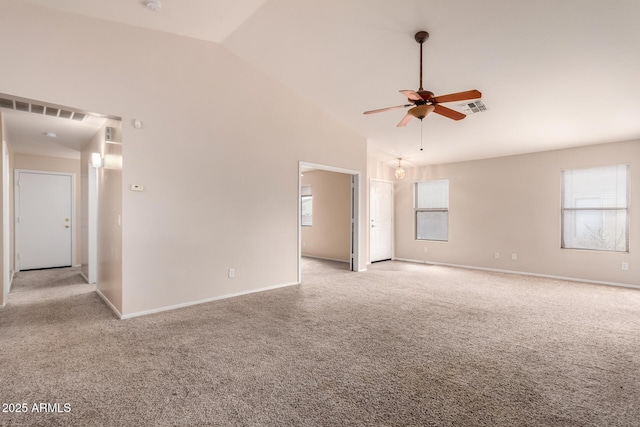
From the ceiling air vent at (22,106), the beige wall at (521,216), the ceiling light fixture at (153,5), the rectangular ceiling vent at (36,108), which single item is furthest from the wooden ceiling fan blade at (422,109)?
the beige wall at (521,216)

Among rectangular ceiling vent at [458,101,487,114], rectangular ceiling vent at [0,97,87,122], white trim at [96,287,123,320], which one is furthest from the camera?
rectangular ceiling vent at [458,101,487,114]

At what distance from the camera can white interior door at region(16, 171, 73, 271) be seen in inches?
248

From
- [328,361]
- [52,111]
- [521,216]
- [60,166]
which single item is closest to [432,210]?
[521,216]

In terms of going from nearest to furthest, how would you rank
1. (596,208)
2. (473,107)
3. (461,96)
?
(461,96), (473,107), (596,208)

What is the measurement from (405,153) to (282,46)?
3.94 metres

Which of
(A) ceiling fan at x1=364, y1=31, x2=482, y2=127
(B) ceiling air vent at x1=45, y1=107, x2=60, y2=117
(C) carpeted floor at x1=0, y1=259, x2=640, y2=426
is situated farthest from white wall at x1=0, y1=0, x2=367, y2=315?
(A) ceiling fan at x1=364, y1=31, x2=482, y2=127

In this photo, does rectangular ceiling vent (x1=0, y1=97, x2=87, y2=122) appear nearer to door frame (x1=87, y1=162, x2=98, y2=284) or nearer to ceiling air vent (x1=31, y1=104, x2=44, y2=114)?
ceiling air vent (x1=31, y1=104, x2=44, y2=114)

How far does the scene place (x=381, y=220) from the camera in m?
8.08

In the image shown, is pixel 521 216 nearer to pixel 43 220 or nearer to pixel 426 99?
pixel 426 99

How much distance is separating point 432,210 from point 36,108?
7427 millimetres

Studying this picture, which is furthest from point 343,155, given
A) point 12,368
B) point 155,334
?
point 12,368

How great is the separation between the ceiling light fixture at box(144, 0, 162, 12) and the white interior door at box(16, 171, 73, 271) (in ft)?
17.0

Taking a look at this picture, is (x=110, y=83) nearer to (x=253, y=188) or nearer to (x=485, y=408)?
(x=253, y=188)

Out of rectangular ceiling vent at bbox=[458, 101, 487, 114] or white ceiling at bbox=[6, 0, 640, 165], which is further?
rectangular ceiling vent at bbox=[458, 101, 487, 114]
